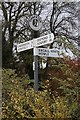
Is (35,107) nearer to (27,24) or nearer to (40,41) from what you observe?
(40,41)

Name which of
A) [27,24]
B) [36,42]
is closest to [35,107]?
[36,42]

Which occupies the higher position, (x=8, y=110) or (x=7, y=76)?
(x=7, y=76)

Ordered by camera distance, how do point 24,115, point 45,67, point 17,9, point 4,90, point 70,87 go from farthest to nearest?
1. point 17,9
2. point 45,67
3. point 4,90
4. point 70,87
5. point 24,115

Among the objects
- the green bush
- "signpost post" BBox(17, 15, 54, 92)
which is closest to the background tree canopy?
"signpost post" BBox(17, 15, 54, 92)

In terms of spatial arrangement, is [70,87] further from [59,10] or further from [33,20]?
[59,10]

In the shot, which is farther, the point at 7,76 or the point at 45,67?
the point at 45,67

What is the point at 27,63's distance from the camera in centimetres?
1064

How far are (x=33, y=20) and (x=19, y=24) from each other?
5.95m

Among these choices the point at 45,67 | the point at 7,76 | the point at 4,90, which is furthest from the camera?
the point at 45,67

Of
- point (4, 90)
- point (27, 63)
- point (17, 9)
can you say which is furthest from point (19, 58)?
point (4, 90)

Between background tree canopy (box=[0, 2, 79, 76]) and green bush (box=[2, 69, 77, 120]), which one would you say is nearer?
green bush (box=[2, 69, 77, 120])

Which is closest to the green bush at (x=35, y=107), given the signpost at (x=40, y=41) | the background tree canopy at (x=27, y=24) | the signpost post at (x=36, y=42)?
the signpost post at (x=36, y=42)

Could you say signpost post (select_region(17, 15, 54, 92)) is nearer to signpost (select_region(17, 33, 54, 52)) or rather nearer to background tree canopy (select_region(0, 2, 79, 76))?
signpost (select_region(17, 33, 54, 52))

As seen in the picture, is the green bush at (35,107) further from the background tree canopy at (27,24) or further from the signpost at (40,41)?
the background tree canopy at (27,24)
